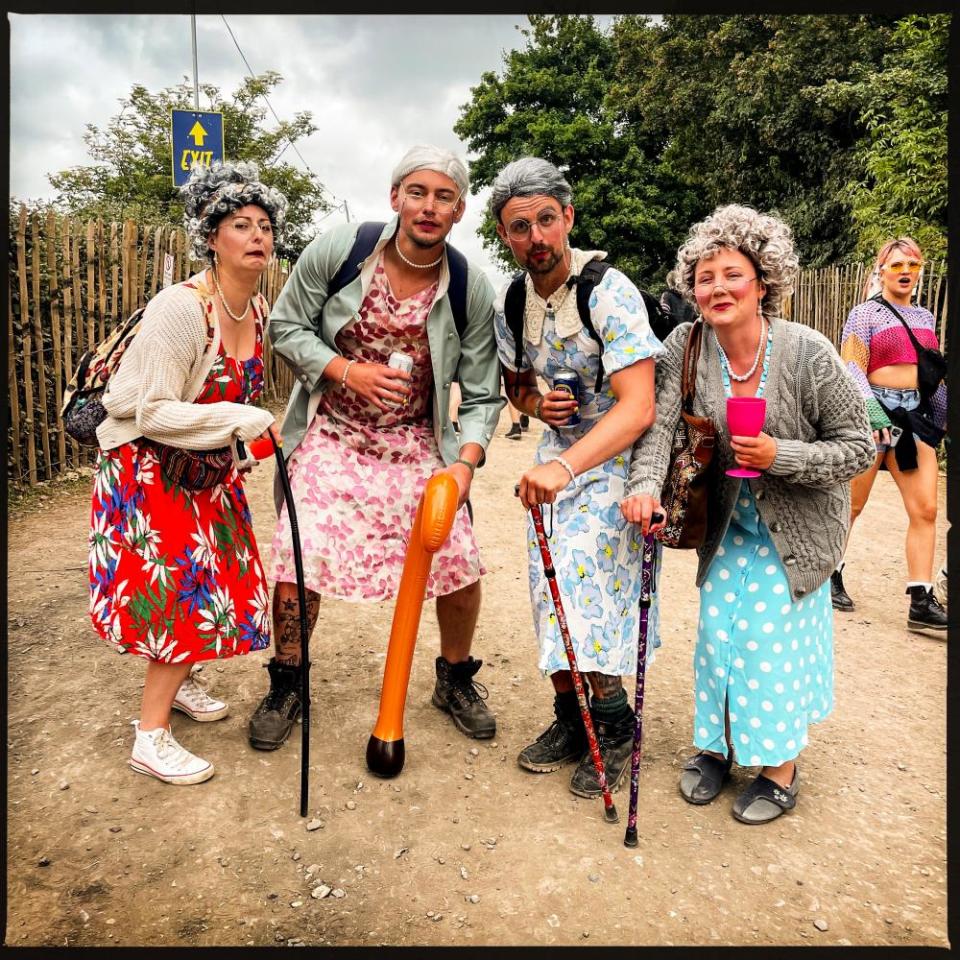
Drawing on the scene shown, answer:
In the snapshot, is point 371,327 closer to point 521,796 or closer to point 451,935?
point 521,796

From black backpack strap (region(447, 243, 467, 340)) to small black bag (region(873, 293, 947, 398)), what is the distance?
2.86m

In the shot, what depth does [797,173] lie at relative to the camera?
1775 centimetres

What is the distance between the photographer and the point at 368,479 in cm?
316

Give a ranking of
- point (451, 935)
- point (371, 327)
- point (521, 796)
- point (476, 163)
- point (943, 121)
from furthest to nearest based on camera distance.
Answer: point (476, 163), point (943, 121), point (371, 327), point (521, 796), point (451, 935)

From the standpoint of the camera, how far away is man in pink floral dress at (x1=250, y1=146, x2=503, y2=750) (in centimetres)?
303

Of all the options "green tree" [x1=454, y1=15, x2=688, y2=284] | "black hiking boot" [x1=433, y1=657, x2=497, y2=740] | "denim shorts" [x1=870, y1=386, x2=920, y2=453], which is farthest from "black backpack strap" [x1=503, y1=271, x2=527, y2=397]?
"green tree" [x1=454, y1=15, x2=688, y2=284]

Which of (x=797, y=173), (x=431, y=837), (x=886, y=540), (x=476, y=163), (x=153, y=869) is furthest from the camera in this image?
(x=476, y=163)

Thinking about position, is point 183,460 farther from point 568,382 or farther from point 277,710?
point 568,382

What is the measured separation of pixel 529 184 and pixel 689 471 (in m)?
1.06

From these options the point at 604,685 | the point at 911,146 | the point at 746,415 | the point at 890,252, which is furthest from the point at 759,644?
the point at 911,146

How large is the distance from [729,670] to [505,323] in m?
1.44

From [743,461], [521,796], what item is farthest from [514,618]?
[743,461]

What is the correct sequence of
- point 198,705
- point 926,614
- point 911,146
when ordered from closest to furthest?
point 198,705 → point 926,614 → point 911,146

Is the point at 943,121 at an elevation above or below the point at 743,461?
above
